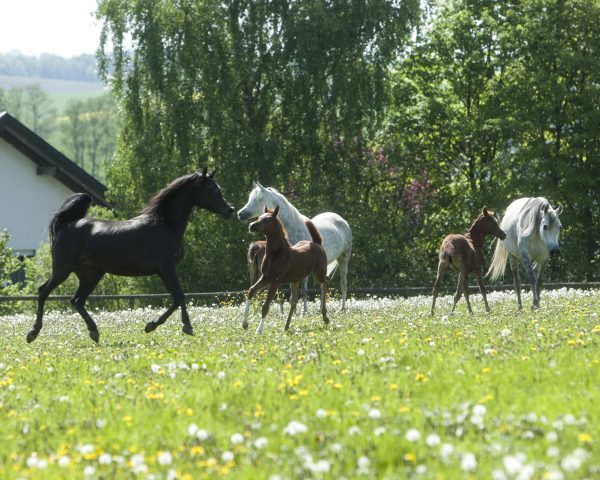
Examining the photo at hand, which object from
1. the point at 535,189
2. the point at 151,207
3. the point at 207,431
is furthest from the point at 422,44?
the point at 207,431

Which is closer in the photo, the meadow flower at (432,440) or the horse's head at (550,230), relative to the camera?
the meadow flower at (432,440)

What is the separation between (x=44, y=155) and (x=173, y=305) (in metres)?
31.7

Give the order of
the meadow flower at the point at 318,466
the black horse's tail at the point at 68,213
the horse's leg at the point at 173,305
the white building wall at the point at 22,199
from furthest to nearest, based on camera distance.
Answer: the white building wall at the point at 22,199 < the black horse's tail at the point at 68,213 < the horse's leg at the point at 173,305 < the meadow flower at the point at 318,466

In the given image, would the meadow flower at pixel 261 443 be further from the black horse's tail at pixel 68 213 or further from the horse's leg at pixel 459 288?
the horse's leg at pixel 459 288

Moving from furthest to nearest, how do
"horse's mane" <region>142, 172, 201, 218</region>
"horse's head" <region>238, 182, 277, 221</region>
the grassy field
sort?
"horse's head" <region>238, 182, 277, 221</region> < "horse's mane" <region>142, 172, 201, 218</region> < the grassy field

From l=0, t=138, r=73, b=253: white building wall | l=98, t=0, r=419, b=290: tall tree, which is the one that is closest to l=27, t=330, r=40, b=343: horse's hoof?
l=98, t=0, r=419, b=290: tall tree

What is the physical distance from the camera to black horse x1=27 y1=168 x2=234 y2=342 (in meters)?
16.7

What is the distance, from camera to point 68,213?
675 inches

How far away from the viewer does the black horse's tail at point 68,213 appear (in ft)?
56.1

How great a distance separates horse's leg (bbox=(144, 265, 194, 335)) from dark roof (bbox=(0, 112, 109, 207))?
29087 mm

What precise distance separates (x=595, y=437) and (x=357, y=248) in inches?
1343

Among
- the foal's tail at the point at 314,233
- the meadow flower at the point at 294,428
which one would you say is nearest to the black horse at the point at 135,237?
the foal's tail at the point at 314,233

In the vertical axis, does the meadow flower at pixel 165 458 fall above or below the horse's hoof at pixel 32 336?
above

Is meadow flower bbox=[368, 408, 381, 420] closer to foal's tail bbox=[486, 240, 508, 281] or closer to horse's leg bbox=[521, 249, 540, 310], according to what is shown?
horse's leg bbox=[521, 249, 540, 310]
